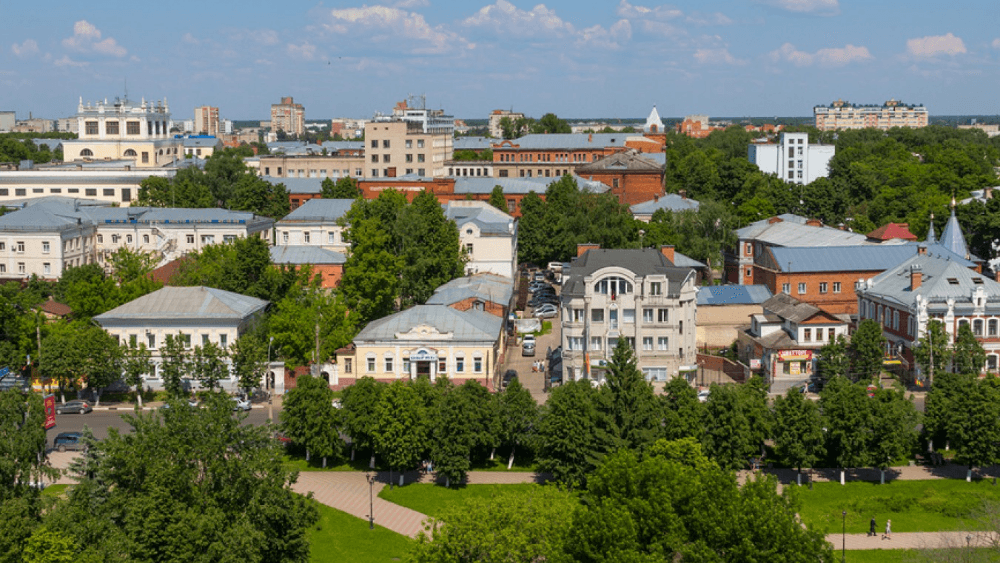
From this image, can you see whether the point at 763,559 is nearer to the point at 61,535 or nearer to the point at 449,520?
the point at 449,520

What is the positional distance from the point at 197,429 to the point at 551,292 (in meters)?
51.1

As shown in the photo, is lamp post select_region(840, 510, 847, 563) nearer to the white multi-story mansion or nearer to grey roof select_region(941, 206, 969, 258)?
the white multi-story mansion

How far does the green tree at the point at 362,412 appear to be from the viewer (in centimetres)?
4875

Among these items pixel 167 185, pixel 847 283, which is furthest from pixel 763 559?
pixel 167 185

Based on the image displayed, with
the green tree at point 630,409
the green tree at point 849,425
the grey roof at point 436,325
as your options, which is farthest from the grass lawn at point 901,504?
the grey roof at point 436,325

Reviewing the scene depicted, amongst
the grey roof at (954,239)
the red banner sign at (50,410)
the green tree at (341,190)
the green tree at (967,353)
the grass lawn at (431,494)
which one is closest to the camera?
the grass lawn at (431,494)

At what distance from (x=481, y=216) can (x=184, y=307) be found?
32.3 metres

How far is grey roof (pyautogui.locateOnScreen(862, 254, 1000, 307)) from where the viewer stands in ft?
205

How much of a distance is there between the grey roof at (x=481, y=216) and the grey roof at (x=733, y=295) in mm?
18562

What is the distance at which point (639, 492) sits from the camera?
111ft

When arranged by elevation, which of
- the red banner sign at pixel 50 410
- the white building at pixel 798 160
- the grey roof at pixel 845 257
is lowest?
the red banner sign at pixel 50 410

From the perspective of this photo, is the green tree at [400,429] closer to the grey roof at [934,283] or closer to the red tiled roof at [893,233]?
the grey roof at [934,283]

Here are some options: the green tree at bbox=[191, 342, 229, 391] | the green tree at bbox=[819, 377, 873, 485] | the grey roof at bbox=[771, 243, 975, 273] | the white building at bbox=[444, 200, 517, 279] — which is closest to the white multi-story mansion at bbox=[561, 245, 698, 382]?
the green tree at bbox=[819, 377, 873, 485]

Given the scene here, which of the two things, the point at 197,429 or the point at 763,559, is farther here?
the point at 197,429
